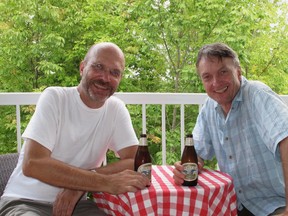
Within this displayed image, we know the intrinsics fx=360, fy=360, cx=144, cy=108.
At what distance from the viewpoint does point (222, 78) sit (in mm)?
1973

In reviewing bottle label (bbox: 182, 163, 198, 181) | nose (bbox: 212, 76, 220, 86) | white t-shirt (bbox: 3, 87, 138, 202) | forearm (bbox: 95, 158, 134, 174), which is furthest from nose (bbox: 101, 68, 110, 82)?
bottle label (bbox: 182, 163, 198, 181)

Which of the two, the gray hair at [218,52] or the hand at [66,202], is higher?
the gray hair at [218,52]

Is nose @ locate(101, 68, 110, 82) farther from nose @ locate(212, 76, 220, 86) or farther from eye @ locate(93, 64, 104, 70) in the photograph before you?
nose @ locate(212, 76, 220, 86)

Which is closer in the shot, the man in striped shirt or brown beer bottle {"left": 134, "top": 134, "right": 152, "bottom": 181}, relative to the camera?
brown beer bottle {"left": 134, "top": 134, "right": 152, "bottom": 181}

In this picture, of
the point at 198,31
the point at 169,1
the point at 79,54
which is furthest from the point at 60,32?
the point at 198,31

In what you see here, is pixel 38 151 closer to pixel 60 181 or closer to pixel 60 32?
pixel 60 181

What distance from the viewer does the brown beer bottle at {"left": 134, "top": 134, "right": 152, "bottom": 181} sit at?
1672mm

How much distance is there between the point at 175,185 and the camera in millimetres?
1707

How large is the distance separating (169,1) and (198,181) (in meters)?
5.59

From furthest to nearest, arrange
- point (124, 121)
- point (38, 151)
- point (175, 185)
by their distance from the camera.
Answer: point (124, 121)
point (38, 151)
point (175, 185)

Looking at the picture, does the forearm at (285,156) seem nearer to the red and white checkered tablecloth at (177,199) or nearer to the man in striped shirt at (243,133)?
the man in striped shirt at (243,133)

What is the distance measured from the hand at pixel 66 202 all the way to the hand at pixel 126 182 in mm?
240

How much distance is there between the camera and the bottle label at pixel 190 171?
1679 millimetres

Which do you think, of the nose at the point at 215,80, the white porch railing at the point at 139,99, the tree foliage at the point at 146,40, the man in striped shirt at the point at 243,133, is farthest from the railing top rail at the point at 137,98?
the tree foliage at the point at 146,40
